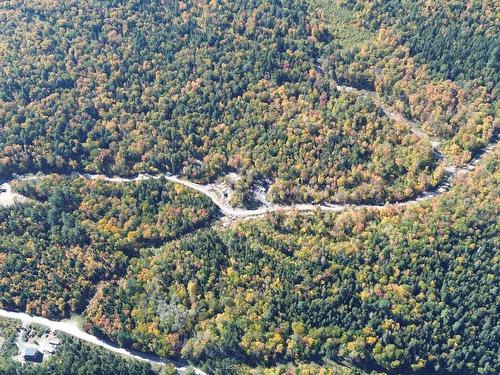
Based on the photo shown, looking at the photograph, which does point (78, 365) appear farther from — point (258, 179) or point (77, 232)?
point (258, 179)

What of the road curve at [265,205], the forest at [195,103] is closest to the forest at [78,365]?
the road curve at [265,205]

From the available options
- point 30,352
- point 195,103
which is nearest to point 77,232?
point 30,352

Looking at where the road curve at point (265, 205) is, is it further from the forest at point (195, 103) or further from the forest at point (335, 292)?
the forest at point (335, 292)

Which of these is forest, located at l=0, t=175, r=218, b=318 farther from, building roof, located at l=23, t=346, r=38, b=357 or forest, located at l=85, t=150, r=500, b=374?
building roof, located at l=23, t=346, r=38, b=357

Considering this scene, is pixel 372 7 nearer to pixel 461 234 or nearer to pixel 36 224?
pixel 461 234

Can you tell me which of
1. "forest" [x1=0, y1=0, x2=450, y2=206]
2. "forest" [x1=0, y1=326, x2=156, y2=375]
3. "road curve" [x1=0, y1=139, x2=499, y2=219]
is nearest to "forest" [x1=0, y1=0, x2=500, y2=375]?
"forest" [x1=0, y1=326, x2=156, y2=375]

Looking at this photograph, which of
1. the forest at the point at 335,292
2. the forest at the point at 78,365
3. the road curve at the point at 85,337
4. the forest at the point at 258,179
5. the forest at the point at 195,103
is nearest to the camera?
the forest at the point at 335,292
